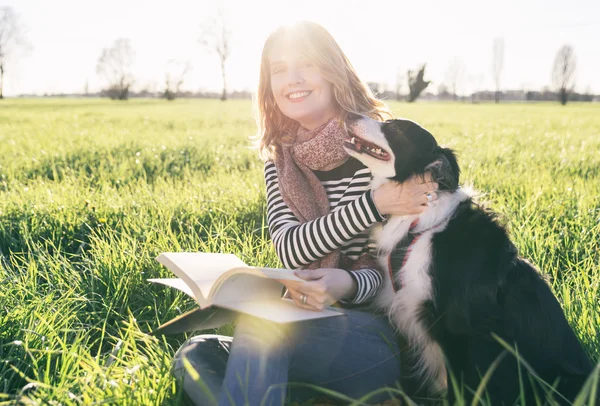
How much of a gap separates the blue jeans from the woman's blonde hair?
1082mm

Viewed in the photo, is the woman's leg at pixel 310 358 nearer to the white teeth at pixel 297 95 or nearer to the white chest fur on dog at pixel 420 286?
the white chest fur on dog at pixel 420 286

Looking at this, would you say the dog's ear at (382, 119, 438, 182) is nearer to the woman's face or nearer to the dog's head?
the dog's head

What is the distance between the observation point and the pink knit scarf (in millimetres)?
2453

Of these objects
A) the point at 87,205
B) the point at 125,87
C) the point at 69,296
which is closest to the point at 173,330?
the point at 69,296

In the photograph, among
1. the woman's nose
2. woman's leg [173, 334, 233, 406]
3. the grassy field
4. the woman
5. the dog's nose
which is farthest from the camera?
the woman's nose

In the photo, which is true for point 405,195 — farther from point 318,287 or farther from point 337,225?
point 318,287

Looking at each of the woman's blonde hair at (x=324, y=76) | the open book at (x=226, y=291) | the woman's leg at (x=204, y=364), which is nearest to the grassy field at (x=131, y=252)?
the woman's leg at (x=204, y=364)

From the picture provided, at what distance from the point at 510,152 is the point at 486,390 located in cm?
689

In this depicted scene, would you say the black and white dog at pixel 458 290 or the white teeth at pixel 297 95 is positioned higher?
the white teeth at pixel 297 95

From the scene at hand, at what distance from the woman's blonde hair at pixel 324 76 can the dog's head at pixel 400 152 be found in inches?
9.3

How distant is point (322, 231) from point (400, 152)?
495 mm

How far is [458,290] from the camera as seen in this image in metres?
1.96

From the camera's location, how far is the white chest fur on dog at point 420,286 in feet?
6.81

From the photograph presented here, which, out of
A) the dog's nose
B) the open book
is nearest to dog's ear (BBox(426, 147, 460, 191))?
the dog's nose
